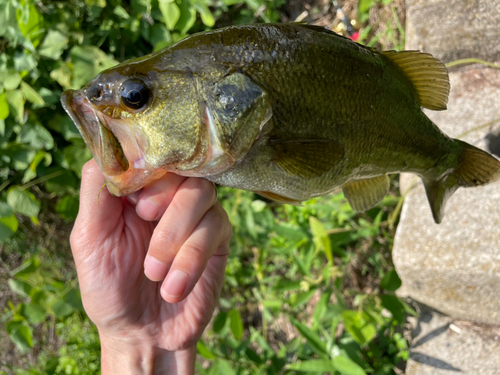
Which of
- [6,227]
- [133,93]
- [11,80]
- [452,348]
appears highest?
[133,93]

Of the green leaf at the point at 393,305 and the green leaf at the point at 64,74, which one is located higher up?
the green leaf at the point at 64,74

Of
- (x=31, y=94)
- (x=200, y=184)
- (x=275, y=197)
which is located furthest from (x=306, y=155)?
(x=31, y=94)

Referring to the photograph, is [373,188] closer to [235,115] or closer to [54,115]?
[235,115]

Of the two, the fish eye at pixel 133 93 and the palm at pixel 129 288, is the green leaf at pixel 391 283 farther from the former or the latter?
the fish eye at pixel 133 93

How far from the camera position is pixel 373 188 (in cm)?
141

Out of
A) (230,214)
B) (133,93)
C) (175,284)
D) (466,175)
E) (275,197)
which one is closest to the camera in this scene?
(133,93)

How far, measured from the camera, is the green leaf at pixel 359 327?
1.82m

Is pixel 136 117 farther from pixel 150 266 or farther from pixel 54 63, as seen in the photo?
pixel 54 63

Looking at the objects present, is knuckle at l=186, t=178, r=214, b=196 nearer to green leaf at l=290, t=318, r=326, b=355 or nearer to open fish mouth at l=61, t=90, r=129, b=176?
open fish mouth at l=61, t=90, r=129, b=176

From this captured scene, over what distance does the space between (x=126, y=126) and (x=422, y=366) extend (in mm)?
2170

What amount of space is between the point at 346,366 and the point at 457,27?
6.27 ft

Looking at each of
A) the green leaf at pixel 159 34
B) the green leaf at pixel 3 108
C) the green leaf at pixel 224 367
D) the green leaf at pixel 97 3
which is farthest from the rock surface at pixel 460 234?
the green leaf at pixel 3 108

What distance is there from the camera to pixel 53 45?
2.44 metres

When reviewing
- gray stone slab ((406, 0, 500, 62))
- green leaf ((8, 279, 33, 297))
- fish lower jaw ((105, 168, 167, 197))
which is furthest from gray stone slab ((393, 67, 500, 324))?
green leaf ((8, 279, 33, 297))
